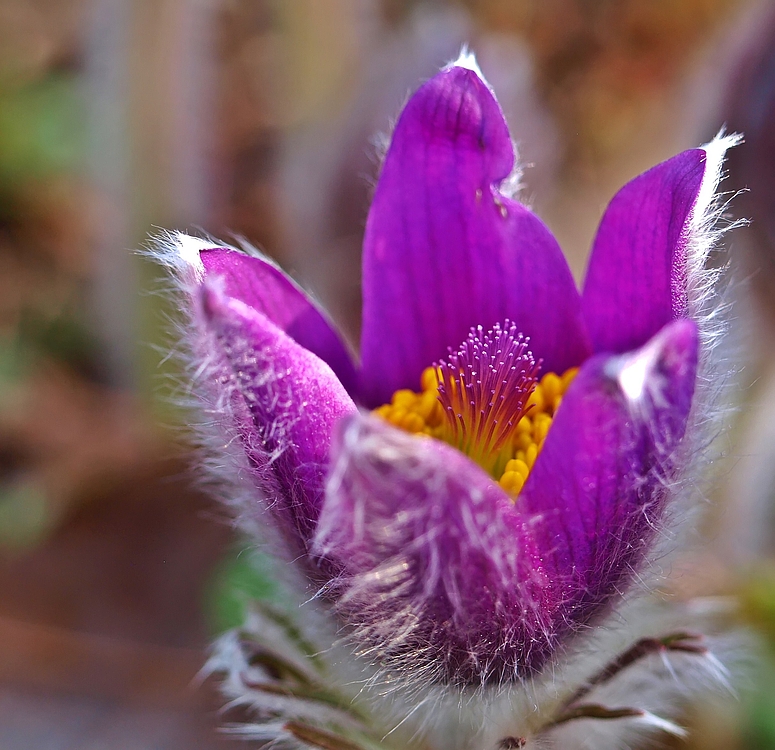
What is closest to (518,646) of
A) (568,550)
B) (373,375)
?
(568,550)

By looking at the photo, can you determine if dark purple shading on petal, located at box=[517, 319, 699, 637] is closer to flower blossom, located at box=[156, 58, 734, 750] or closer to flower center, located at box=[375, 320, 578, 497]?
flower blossom, located at box=[156, 58, 734, 750]

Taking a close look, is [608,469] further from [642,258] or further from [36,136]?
[36,136]

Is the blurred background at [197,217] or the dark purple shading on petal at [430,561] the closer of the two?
the dark purple shading on petal at [430,561]

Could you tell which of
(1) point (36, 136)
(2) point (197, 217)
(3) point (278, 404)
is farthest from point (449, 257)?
(1) point (36, 136)

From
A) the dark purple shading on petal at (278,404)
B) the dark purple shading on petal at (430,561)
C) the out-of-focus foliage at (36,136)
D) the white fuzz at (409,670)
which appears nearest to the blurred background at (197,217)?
the out-of-focus foliage at (36,136)

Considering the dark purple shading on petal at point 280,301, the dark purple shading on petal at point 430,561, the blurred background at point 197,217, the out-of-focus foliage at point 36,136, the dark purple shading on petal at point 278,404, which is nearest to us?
the dark purple shading on petal at point 430,561

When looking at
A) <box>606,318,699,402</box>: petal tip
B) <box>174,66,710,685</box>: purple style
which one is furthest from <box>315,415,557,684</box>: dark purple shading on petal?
<box>606,318,699,402</box>: petal tip

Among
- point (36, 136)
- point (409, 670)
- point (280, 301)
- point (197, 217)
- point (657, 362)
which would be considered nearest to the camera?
point (657, 362)

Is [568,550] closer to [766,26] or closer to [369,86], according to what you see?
[766,26]

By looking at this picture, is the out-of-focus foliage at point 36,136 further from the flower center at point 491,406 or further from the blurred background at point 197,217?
the flower center at point 491,406
